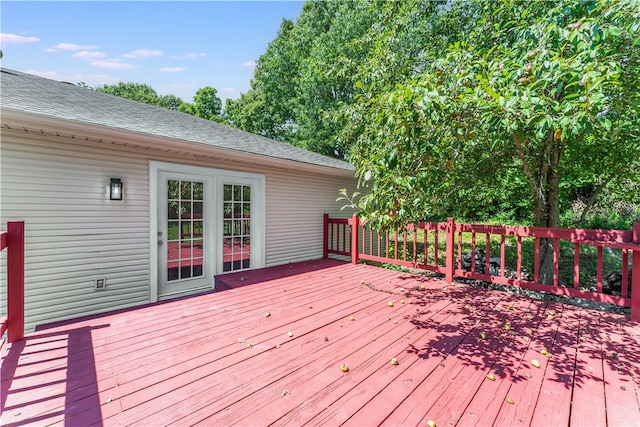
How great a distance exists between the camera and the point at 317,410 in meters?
1.63

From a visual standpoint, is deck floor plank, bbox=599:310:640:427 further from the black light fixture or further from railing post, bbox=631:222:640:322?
the black light fixture

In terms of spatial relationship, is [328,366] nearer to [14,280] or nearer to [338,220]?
[14,280]

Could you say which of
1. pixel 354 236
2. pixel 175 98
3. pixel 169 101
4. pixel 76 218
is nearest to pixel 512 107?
pixel 354 236

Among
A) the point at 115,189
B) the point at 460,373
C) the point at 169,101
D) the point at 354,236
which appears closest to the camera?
the point at 460,373

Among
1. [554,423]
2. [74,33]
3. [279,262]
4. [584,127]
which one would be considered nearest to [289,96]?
[74,33]

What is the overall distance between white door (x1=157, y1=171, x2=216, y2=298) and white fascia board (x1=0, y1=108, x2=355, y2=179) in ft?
1.84

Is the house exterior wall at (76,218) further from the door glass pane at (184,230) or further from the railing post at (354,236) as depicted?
the railing post at (354,236)

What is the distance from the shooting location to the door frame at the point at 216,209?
3.96m

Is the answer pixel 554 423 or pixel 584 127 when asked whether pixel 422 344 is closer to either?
pixel 554 423

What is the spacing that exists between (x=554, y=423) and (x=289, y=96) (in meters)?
17.0

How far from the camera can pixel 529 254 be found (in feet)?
29.5

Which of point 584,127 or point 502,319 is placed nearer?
point 584,127

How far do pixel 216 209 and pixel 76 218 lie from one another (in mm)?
1784

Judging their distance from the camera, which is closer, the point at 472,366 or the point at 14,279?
the point at 472,366
